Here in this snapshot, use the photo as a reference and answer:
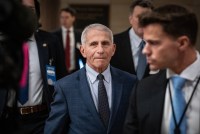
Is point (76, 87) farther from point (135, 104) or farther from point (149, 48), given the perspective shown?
point (149, 48)

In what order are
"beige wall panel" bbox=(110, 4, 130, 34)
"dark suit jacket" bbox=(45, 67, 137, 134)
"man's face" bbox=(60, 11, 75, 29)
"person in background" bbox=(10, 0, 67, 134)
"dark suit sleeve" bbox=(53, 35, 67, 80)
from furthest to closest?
1. "beige wall panel" bbox=(110, 4, 130, 34)
2. "man's face" bbox=(60, 11, 75, 29)
3. "dark suit sleeve" bbox=(53, 35, 67, 80)
4. "person in background" bbox=(10, 0, 67, 134)
5. "dark suit jacket" bbox=(45, 67, 137, 134)

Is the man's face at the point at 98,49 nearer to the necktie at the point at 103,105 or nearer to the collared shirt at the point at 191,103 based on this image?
the necktie at the point at 103,105

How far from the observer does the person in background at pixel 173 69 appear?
6.76ft

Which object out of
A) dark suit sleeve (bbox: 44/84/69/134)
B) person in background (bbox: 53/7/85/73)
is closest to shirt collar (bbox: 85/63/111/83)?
dark suit sleeve (bbox: 44/84/69/134)

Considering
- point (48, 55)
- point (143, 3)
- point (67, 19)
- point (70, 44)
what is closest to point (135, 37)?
point (143, 3)

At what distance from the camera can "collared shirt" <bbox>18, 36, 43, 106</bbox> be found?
10.2 ft

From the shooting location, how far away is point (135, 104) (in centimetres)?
224

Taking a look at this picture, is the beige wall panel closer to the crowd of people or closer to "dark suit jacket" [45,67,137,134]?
the crowd of people

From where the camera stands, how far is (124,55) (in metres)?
3.70

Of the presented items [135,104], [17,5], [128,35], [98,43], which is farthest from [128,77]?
[17,5]

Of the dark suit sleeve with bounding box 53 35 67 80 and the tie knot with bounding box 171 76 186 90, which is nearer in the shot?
the tie knot with bounding box 171 76 186 90

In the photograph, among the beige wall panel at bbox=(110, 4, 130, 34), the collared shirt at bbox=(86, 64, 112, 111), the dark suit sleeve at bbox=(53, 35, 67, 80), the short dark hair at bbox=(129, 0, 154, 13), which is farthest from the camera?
the beige wall panel at bbox=(110, 4, 130, 34)

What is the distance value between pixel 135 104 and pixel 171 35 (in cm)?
43

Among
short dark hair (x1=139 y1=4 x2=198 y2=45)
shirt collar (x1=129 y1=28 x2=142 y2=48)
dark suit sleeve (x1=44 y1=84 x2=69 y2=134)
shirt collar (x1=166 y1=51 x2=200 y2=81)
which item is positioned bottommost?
dark suit sleeve (x1=44 y1=84 x2=69 y2=134)
